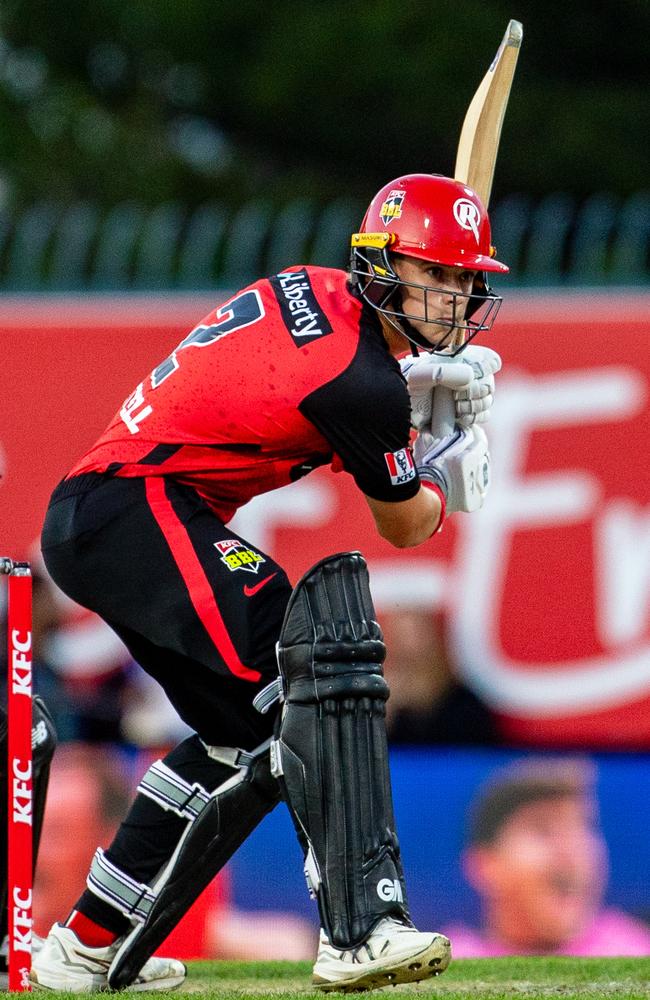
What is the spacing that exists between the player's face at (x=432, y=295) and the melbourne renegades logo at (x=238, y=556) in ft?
2.43

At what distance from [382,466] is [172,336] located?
4393 mm

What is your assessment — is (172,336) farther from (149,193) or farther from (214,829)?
(149,193)

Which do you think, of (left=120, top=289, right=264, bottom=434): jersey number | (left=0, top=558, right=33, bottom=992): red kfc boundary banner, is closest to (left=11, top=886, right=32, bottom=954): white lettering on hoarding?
(left=0, top=558, right=33, bottom=992): red kfc boundary banner

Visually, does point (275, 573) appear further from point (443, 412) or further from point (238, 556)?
point (443, 412)

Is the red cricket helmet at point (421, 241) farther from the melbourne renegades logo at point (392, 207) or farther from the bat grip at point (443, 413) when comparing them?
the bat grip at point (443, 413)

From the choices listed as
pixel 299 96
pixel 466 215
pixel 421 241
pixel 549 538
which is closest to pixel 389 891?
pixel 421 241

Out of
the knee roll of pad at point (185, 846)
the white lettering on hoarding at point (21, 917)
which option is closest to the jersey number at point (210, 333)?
the knee roll of pad at point (185, 846)

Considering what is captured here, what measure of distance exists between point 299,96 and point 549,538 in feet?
31.2

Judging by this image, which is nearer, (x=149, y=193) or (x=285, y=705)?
(x=285, y=705)

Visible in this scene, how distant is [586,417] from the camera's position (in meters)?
8.18

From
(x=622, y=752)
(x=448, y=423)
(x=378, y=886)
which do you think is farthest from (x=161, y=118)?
(x=378, y=886)

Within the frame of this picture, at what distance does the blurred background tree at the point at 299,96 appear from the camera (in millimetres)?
15922

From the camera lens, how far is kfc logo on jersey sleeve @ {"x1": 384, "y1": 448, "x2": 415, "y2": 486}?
416 centimetres

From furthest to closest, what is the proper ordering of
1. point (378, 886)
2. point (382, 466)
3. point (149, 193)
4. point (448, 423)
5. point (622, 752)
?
point (149, 193) < point (622, 752) < point (448, 423) < point (382, 466) < point (378, 886)
